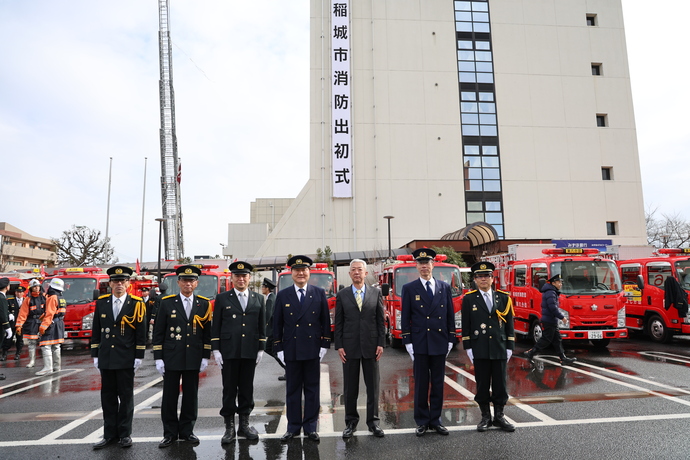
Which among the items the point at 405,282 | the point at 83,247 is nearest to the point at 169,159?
the point at 83,247

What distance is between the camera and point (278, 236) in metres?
34.1

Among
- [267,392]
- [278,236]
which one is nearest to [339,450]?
[267,392]

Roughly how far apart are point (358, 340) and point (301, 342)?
27.7 inches

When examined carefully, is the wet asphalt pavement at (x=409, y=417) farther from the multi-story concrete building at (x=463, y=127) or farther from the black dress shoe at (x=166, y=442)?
the multi-story concrete building at (x=463, y=127)

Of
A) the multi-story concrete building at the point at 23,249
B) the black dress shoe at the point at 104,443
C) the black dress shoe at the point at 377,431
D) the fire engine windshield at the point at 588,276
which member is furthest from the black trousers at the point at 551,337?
the multi-story concrete building at the point at 23,249

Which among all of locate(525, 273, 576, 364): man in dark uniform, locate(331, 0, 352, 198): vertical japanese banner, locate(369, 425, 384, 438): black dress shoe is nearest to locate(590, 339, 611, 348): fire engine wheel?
locate(525, 273, 576, 364): man in dark uniform

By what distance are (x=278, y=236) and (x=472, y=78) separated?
66.6 ft

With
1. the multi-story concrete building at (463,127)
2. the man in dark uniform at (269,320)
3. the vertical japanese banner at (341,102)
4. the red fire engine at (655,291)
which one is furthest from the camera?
the multi-story concrete building at (463,127)

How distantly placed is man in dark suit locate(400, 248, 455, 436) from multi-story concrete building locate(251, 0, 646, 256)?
2752cm

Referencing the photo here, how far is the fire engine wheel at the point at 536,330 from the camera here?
11.9 meters

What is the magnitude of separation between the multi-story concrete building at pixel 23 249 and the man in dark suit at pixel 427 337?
6643 centimetres

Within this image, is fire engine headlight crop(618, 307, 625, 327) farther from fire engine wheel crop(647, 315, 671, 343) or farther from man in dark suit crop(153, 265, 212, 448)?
man in dark suit crop(153, 265, 212, 448)

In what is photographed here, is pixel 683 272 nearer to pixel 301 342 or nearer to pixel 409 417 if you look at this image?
pixel 409 417

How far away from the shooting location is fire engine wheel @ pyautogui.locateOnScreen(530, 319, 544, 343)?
1195 cm
